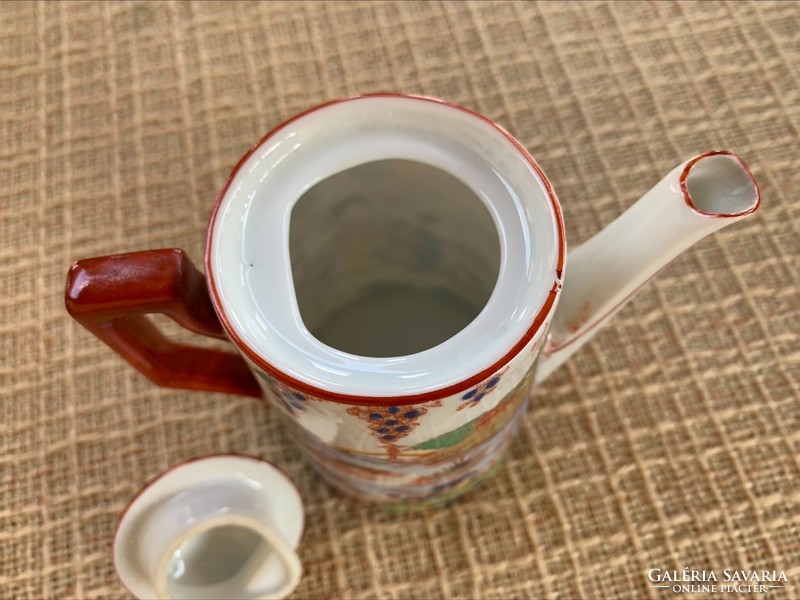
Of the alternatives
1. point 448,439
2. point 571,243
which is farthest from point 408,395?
point 571,243

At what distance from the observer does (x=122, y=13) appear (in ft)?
1.84

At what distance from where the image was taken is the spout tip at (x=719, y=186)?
0.27 meters

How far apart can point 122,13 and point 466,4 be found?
254 millimetres

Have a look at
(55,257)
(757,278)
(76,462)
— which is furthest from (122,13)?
(757,278)

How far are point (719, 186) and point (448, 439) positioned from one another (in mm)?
143

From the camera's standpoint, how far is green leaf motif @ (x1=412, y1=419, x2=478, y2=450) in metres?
0.31

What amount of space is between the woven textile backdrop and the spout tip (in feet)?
0.60

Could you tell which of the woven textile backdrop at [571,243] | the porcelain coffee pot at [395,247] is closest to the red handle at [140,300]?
the porcelain coffee pot at [395,247]

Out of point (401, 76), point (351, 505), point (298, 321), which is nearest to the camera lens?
point (298, 321)

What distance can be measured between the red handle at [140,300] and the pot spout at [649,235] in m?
0.15

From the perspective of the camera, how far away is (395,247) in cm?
39

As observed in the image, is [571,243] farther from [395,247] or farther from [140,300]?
[140,300]

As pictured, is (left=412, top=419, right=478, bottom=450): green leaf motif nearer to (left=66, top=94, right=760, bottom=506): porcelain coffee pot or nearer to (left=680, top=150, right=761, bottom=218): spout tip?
(left=66, top=94, right=760, bottom=506): porcelain coffee pot

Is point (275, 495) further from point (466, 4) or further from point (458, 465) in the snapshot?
point (466, 4)
